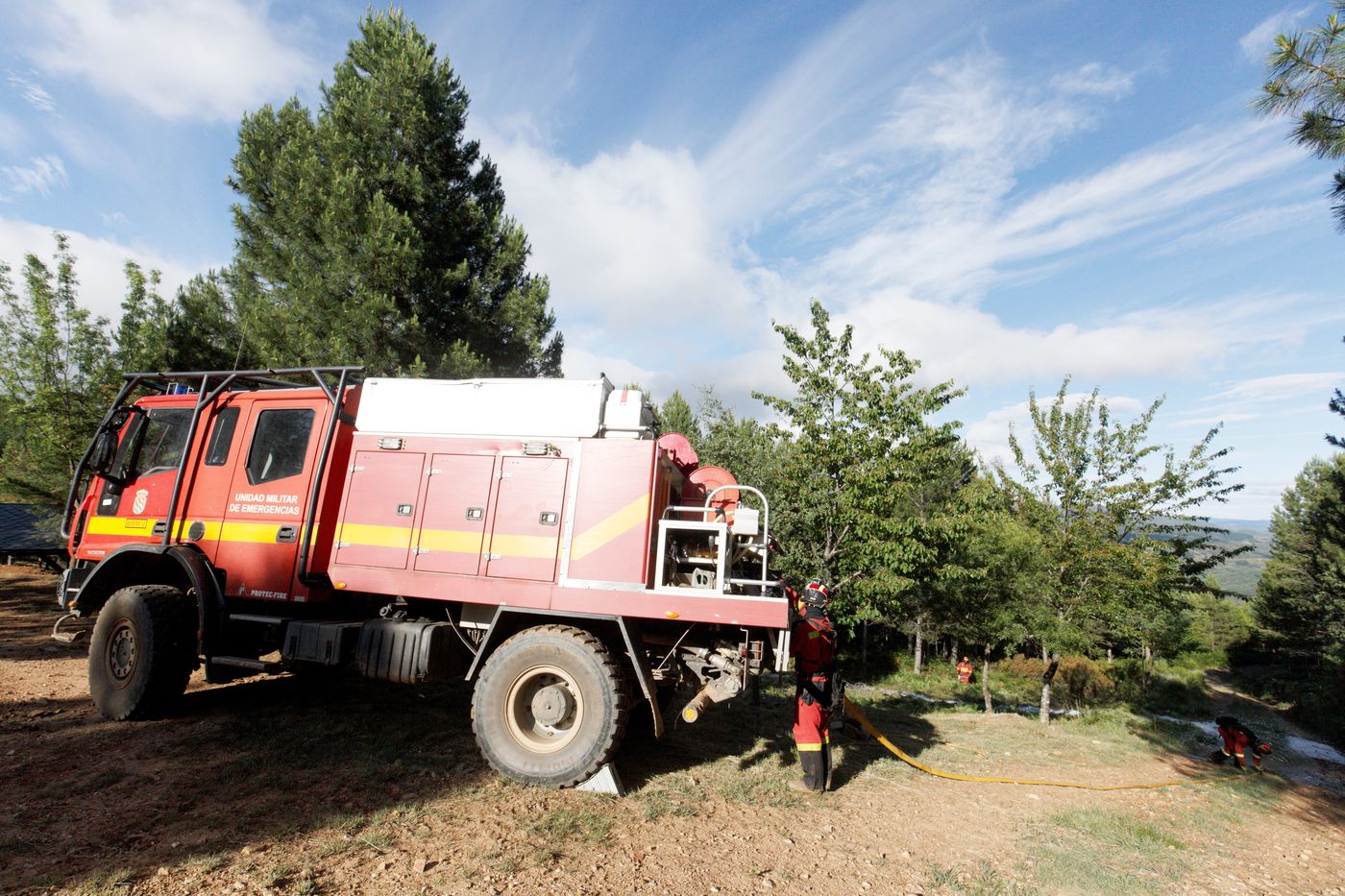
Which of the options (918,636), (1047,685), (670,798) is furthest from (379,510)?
(918,636)

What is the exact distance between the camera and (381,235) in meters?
12.0

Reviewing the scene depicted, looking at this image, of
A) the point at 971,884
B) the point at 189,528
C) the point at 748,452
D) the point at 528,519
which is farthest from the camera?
the point at 748,452

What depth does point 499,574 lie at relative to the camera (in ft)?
17.4

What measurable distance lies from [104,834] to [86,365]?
1301cm

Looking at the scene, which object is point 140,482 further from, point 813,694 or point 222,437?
point 813,694

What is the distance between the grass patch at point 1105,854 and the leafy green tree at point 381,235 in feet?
37.3

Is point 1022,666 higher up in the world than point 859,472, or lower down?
lower down

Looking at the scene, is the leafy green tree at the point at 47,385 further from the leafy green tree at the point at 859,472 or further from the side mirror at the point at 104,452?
the leafy green tree at the point at 859,472

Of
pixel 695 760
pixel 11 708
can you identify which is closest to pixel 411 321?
pixel 11 708

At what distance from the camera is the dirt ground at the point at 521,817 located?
3670 millimetres

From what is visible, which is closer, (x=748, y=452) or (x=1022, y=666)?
(x=748, y=452)

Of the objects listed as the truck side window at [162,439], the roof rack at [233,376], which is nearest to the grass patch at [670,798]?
the roof rack at [233,376]

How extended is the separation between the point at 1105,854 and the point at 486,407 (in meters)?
6.04

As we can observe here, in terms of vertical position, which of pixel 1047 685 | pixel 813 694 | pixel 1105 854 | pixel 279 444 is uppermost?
pixel 279 444
